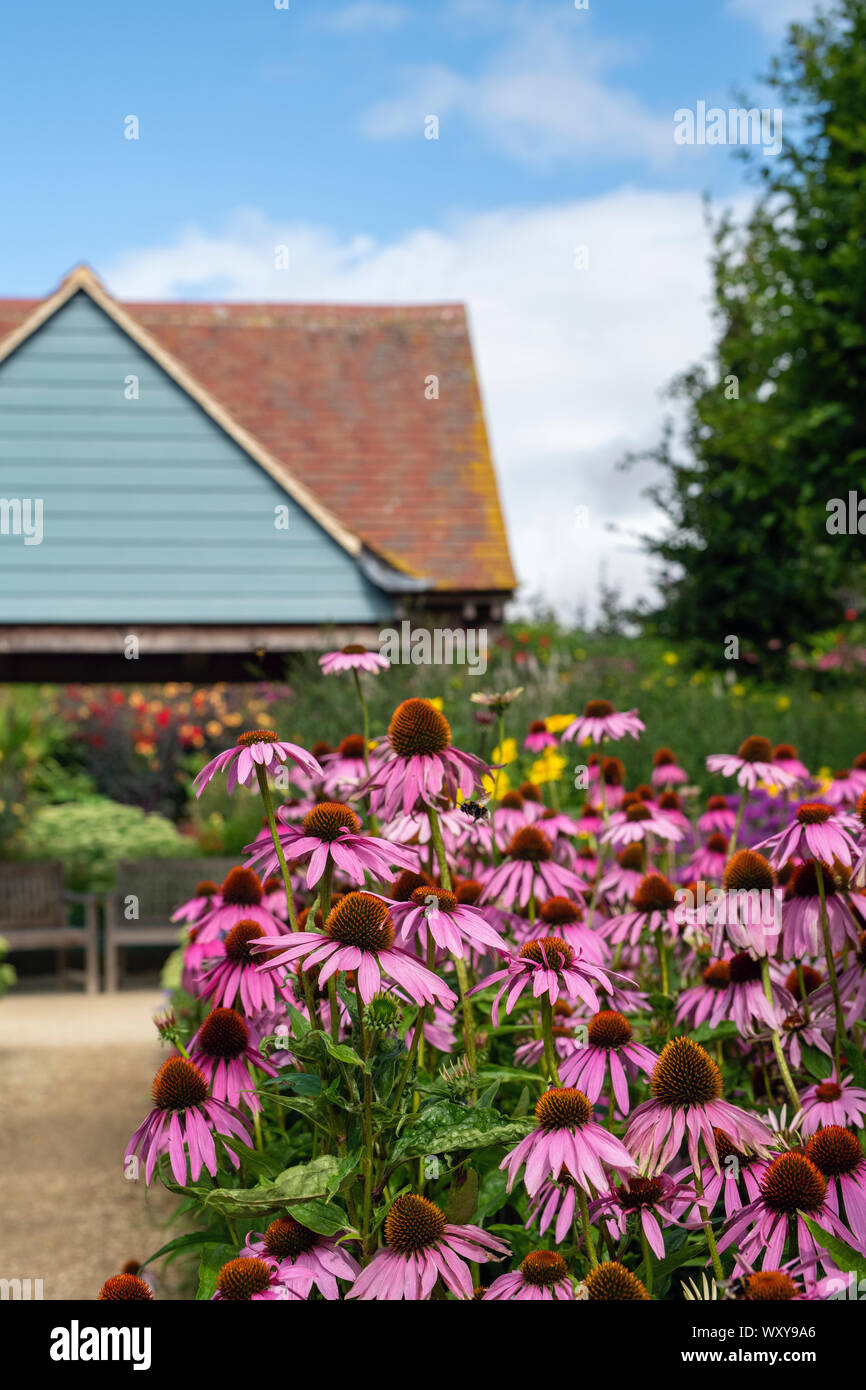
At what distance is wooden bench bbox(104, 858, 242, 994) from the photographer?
8.71m

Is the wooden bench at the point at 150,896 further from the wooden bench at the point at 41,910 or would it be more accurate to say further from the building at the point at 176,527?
the building at the point at 176,527

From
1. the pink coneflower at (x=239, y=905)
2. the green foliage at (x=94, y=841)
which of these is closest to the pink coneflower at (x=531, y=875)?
the pink coneflower at (x=239, y=905)

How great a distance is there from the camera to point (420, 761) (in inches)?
63.4

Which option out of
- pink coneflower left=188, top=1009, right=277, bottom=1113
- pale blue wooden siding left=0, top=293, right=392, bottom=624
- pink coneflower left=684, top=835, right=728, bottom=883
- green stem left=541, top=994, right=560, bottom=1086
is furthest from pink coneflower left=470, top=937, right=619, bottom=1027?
pale blue wooden siding left=0, top=293, right=392, bottom=624

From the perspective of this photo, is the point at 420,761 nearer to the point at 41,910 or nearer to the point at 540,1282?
the point at 540,1282

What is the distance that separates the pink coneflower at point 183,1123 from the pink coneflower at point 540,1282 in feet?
1.25

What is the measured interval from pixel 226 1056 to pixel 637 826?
1.04 metres

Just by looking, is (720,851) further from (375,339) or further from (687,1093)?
(375,339)

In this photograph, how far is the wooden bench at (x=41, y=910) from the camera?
930 centimetres

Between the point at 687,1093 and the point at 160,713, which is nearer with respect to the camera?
the point at 687,1093

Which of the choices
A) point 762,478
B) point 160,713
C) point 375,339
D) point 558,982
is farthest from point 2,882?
point 558,982

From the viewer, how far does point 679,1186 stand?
1.38 metres

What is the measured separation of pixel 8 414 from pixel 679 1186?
8.05m

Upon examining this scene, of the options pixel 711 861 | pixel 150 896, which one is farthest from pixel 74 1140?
pixel 711 861
